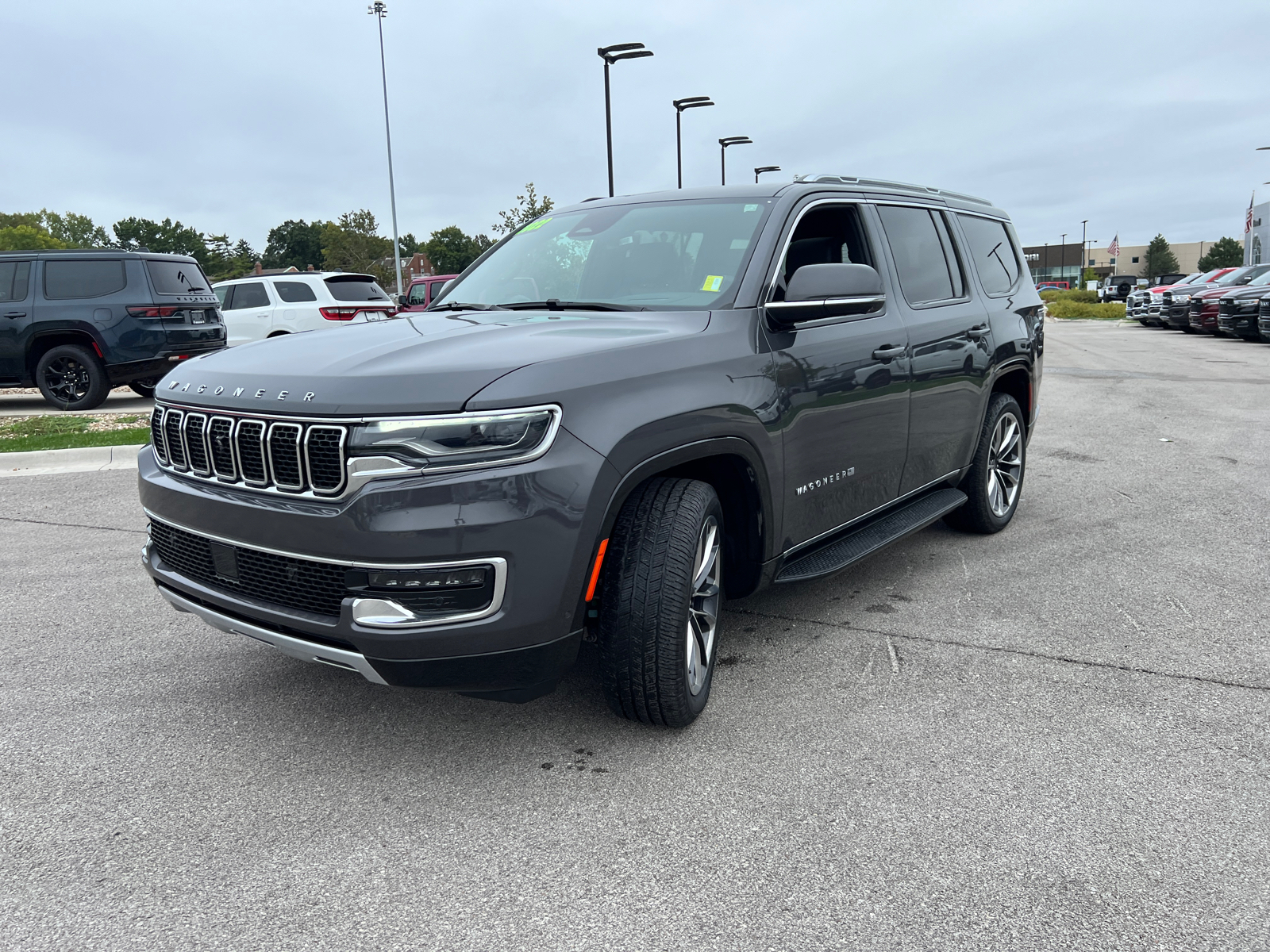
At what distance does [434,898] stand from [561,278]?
8.21 feet

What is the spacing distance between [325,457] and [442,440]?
1.08ft

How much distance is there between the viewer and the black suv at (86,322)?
11.9m

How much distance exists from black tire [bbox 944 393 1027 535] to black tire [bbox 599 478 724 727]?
2.72m

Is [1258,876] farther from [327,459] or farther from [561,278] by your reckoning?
[561,278]

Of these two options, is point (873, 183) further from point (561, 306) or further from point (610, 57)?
point (610, 57)

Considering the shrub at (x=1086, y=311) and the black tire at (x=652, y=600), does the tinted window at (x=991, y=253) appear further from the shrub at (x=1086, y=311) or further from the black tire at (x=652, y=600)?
the shrub at (x=1086, y=311)

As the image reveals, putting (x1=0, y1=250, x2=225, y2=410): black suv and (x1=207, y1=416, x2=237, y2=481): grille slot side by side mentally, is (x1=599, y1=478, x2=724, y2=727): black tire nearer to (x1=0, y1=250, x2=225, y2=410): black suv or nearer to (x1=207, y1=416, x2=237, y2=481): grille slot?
(x1=207, y1=416, x2=237, y2=481): grille slot

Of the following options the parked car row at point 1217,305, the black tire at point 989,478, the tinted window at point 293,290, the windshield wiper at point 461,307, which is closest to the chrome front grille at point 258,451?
the windshield wiper at point 461,307

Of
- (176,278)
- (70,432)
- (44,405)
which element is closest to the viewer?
(70,432)

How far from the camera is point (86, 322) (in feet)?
38.9

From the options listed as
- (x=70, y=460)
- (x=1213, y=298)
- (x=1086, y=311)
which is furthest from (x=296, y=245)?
(x=70, y=460)

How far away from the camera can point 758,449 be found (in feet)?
11.3

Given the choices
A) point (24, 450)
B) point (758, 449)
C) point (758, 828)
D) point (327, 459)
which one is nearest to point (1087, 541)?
point (758, 449)

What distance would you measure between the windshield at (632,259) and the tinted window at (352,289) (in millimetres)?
12203
